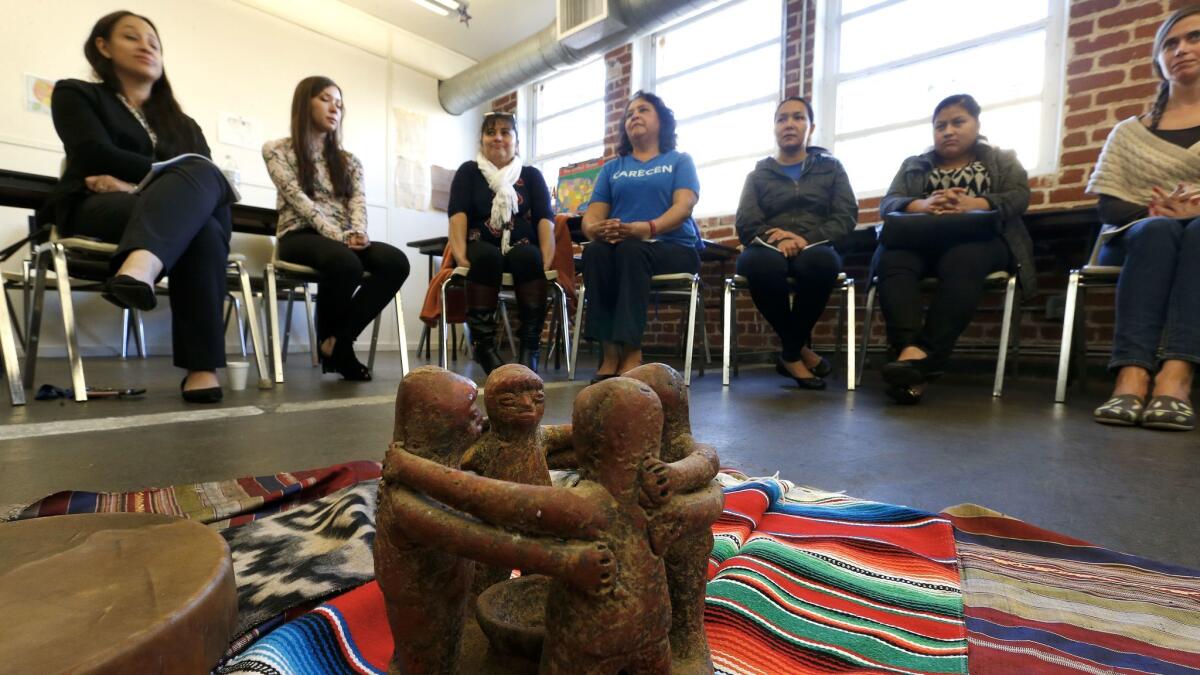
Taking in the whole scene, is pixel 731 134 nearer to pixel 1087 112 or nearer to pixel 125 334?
pixel 1087 112

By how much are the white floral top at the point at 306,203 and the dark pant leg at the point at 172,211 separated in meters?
A: 0.54

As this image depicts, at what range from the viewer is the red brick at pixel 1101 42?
2527 millimetres

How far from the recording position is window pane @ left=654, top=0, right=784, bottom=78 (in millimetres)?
3854

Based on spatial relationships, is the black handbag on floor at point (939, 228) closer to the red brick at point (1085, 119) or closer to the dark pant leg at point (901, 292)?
the dark pant leg at point (901, 292)

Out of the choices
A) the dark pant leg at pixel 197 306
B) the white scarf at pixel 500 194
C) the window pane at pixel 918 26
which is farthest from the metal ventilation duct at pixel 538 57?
the dark pant leg at pixel 197 306

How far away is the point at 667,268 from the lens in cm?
237

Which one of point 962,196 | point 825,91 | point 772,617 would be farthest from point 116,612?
point 825,91

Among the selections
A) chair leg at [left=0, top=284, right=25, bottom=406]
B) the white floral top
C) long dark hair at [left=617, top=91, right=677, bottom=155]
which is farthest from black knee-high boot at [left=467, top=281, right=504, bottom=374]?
chair leg at [left=0, top=284, right=25, bottom=406]

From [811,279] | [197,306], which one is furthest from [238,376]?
[811,279]

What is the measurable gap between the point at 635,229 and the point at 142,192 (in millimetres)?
1599

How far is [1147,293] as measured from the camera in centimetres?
158

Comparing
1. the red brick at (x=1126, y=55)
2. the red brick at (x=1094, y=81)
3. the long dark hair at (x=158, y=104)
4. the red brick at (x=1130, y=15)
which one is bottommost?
the long dark hair at (x=158, y=104)

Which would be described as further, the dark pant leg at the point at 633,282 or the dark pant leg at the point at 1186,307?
the dark pant leg at the point at 633,282

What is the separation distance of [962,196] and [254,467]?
2.37 m
